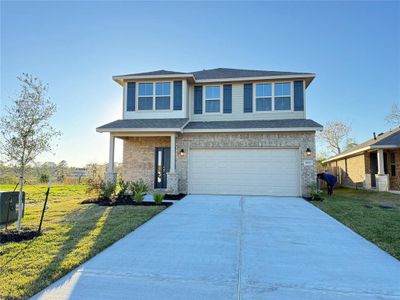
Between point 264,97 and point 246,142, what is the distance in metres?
3.02

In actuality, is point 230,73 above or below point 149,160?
above

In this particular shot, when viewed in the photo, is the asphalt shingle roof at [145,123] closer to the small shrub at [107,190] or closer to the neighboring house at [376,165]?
the small shrub at [107,190]

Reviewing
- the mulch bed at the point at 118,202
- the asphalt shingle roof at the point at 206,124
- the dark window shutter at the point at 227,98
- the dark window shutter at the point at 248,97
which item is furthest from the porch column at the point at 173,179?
the dark window shutter at the point at 248,97

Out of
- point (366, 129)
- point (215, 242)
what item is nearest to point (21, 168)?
point (215, 242)

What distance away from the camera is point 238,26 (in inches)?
494

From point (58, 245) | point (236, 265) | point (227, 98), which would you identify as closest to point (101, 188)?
point (58, 245)

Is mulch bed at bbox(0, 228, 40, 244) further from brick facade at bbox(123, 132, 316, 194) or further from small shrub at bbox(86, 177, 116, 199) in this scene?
brick facade at bbox(123, 132, 316, 194)

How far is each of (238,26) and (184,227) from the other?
1068 centimetres

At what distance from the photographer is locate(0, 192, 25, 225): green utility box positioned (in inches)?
214

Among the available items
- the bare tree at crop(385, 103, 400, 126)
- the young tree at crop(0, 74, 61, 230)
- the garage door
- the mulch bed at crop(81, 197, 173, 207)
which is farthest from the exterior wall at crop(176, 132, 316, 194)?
the bare tree at crop(385, 103, 400, 126)

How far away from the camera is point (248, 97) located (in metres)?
13.2

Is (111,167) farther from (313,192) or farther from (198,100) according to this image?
(313,192)

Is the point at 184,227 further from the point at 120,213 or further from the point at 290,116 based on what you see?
the point at 290,116

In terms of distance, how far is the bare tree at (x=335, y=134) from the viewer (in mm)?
33312
